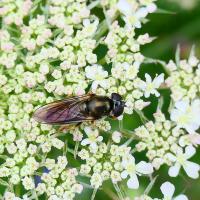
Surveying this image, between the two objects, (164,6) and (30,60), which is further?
(164,6)

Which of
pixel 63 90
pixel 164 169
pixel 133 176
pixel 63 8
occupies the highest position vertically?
pixel 63 8

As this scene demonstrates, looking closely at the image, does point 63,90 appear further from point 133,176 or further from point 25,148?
point 133,176

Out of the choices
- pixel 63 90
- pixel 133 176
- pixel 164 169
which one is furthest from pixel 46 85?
pixel 164 169

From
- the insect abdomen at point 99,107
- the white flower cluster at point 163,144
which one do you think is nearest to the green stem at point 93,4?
the insect abdomen at point 99,107

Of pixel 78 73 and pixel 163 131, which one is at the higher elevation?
pixel 78 73

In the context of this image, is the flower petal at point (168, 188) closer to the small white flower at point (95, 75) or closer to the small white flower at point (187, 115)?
the small white flower at point (187, 115)

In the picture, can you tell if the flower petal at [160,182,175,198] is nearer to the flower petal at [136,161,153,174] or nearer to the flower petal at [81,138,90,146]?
the flower petal at [136,161,153,174]

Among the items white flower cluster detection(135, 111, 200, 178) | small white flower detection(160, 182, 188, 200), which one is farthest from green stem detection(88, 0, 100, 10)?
small white flower detection(160, 182, 188, 200)
